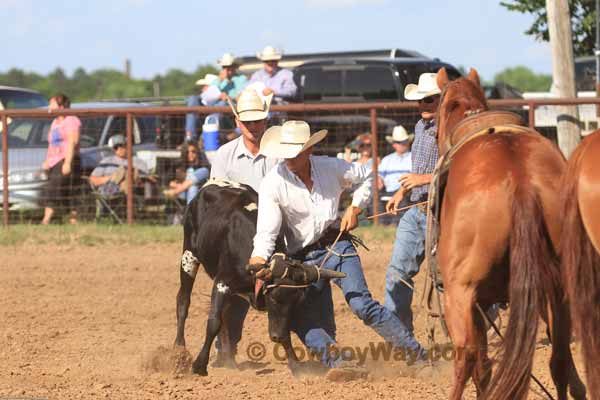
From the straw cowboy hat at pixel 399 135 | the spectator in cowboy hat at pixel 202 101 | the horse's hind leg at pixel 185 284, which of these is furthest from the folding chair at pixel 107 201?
the horse's hind leg at pixel 185 284

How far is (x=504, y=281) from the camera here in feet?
16.5

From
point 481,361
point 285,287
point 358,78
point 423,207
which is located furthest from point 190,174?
point 481,361

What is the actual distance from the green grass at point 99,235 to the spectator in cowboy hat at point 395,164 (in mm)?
503

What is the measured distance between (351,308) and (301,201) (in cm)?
78

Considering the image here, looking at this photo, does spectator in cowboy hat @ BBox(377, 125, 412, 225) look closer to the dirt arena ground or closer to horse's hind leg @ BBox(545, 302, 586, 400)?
the dirt arena ground

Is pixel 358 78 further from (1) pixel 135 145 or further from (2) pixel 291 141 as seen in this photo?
(2) pixel 291 141

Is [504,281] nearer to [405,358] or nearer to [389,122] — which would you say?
[405,358]

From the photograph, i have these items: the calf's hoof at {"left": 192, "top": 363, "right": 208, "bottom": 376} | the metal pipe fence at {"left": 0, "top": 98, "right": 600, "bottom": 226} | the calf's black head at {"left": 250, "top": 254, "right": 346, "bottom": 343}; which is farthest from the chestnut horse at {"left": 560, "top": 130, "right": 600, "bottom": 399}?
the metal pipe fence at {"left": 0, "top": 98, "right": 600, "bottom": 226}

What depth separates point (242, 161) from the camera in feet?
24.8

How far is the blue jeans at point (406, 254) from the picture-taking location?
719 centimetres

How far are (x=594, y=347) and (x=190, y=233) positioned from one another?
368cm

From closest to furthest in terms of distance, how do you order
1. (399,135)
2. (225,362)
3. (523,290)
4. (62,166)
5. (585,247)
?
(585,247)
(523,290)
(225,362)
(399,135)
(62,166)

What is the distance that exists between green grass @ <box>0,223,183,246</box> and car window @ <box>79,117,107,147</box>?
141cm

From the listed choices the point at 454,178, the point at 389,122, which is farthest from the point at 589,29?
the point at 454,178
